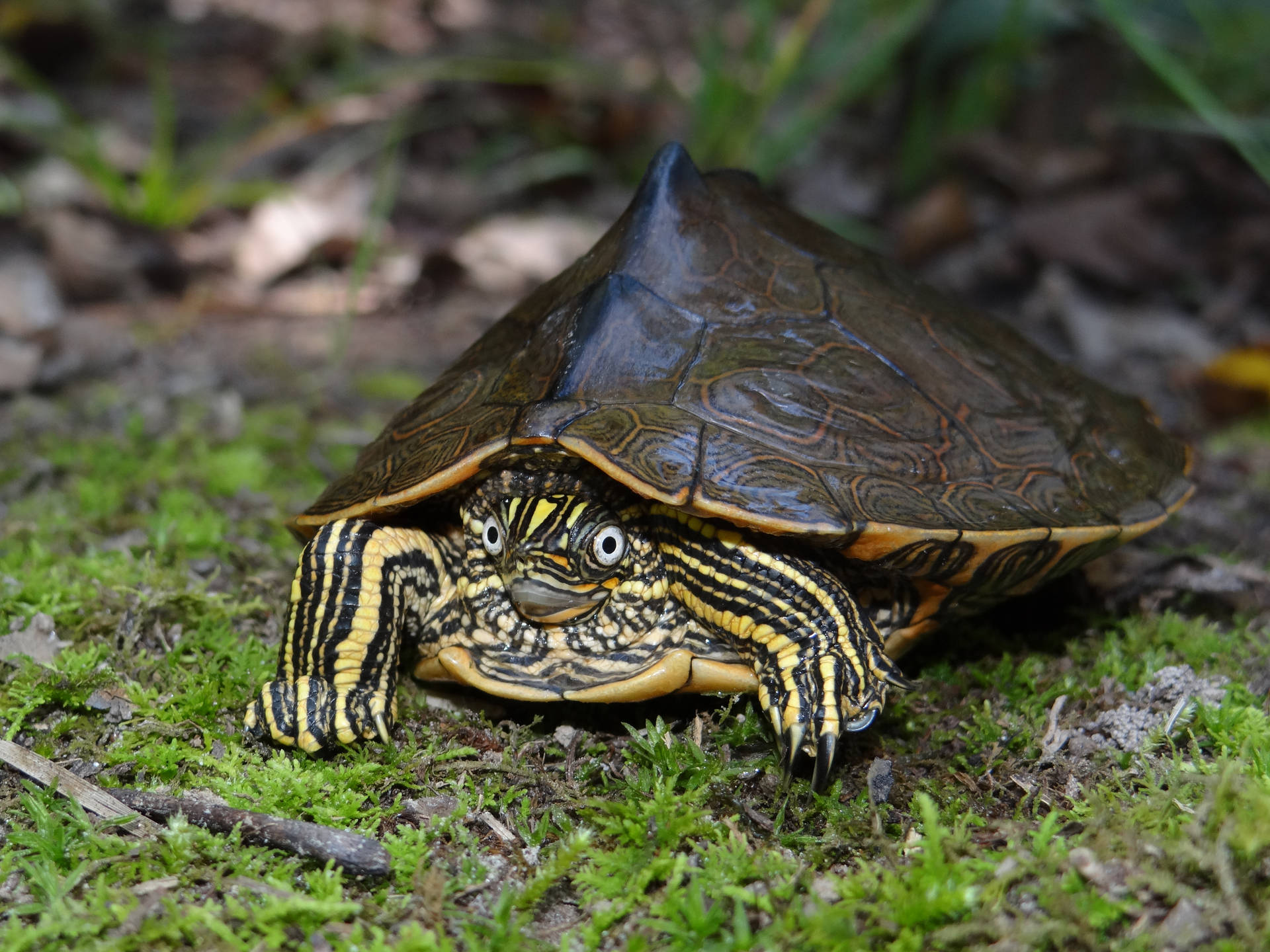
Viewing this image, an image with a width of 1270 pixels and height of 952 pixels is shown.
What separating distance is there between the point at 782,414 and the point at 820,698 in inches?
32.1

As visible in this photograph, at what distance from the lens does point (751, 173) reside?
3721mm

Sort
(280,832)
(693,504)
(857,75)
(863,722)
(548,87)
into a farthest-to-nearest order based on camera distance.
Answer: (548,87) < (857,75) < (863,722) < (693,504) < (280,832)

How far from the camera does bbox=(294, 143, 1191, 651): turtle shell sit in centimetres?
264

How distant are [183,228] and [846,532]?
5884 mm

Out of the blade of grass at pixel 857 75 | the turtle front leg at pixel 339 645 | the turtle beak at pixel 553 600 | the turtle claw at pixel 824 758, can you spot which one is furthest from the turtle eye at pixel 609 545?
the blade of grass at pixel 857 75

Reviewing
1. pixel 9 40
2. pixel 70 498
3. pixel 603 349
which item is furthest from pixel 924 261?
pixel 9 40

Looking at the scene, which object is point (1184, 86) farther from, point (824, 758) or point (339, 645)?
point (339, 645)

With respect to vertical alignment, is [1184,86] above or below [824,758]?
above

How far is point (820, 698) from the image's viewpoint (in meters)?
2.62

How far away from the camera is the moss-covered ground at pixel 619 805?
212cm

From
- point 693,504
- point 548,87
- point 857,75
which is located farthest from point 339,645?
point 548,87

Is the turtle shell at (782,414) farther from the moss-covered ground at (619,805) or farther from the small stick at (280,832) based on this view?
the small stick at (280,832)

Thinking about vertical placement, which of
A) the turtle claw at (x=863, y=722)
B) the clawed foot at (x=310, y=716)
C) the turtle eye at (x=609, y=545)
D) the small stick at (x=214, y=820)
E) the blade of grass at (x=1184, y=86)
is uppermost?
the blade of grass at (x=1184, y=86)

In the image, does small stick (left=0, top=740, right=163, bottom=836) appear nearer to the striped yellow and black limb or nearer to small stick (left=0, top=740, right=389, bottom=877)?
small stick (left=0, top=740, right=389, bottom=877)
